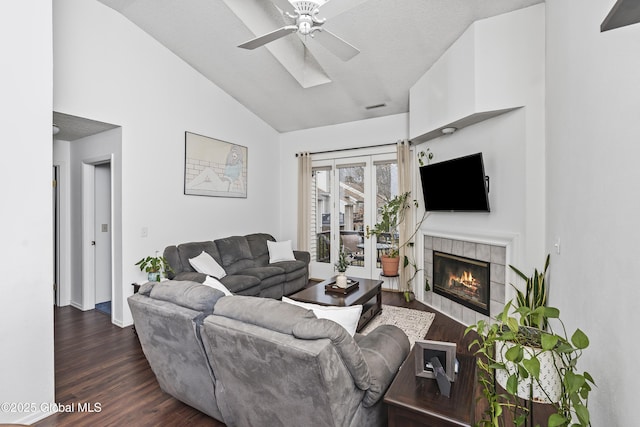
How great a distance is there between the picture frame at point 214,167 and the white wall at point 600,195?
13.8 feet

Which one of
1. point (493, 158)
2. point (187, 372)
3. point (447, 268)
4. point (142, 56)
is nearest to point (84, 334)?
point (187, 372)

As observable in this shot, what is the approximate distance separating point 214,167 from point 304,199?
1766 mm

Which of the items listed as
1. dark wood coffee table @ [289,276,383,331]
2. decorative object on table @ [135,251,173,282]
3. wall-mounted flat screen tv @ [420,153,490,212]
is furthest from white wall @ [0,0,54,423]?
wall-mounted flat screen tv @ [420,153,490,212]

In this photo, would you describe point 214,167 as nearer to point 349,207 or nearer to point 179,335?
point 349,207

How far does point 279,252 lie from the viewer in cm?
530

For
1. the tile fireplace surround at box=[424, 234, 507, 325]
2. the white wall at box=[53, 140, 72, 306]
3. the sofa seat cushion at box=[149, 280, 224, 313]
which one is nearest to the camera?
the sofa seat cushion at box=[149, 280, 224, 313]

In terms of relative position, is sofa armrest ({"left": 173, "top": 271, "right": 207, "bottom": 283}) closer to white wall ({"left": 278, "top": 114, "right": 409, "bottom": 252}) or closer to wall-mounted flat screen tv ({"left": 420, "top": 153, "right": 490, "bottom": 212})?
white wall ({"left": 278, "top": 114, "right": 409, "bottom": 252})

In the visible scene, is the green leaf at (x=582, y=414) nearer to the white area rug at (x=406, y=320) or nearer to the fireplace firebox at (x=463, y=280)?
the white area rug at (x=406, y=320)

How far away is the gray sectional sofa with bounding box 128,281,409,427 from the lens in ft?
4.58

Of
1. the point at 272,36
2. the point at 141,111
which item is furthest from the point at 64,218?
the point at 272,36

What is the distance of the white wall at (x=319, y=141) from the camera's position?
17.3 ft

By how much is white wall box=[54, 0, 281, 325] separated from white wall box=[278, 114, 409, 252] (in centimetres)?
130

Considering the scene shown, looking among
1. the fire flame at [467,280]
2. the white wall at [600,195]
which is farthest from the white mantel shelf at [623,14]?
the fire flame at [467,280]

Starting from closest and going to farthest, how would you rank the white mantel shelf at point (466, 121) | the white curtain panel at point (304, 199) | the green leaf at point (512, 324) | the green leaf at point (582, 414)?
the green leaf at point (582, 414) < the green leaf at point (512, 324) < the white mantel shelf at point (466, 121) < the white curtain panel at point (304, 199)
